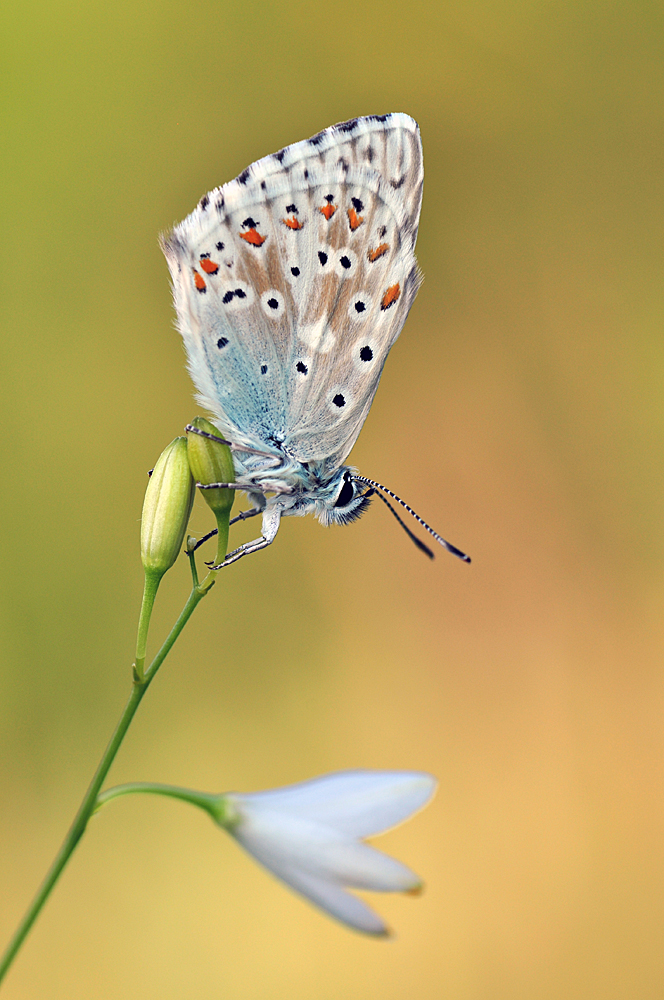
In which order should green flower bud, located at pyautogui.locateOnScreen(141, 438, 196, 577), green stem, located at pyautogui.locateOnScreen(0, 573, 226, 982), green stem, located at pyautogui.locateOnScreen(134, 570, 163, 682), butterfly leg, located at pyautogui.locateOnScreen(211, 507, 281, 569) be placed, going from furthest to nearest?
butterfly leg, located at pyautogui.locateOnScreen(211, 507, 281, 569), green flower bud, located at pyautogui.locateOnScreen(141, 438, 196, 577), green stem, located at pyautogui.locateOnScreen(134, 570, 163, 682), green stem, located at pyautogui.locateOnScreen(0, 573, 226, 982)

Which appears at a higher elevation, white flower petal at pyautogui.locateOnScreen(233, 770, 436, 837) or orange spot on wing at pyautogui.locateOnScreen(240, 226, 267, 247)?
orange spot on wing at pyautogui.locateOnScreen(240, 226, 267, 247)

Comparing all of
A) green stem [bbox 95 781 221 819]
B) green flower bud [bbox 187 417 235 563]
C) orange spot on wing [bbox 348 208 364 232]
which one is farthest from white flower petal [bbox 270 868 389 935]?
orange spot on wing [bbox 348 208 364 232]

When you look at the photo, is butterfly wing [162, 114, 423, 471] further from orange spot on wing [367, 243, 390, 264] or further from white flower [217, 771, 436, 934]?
white flower [217, 771, 436, 934]

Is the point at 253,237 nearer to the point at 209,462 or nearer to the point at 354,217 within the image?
the point at 354,217

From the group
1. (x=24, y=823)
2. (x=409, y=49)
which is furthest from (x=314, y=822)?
(x=409, y=49)

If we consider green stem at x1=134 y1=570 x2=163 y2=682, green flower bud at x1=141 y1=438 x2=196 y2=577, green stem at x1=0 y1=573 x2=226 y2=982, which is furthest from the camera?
green flower bud at x1=141 y1=438 x2=196 y2=577

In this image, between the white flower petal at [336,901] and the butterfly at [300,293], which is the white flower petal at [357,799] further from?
the butterfly at [300,293]

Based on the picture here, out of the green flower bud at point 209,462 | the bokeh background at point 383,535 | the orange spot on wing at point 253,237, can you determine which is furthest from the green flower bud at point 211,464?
the bokeh background at point 383,535
